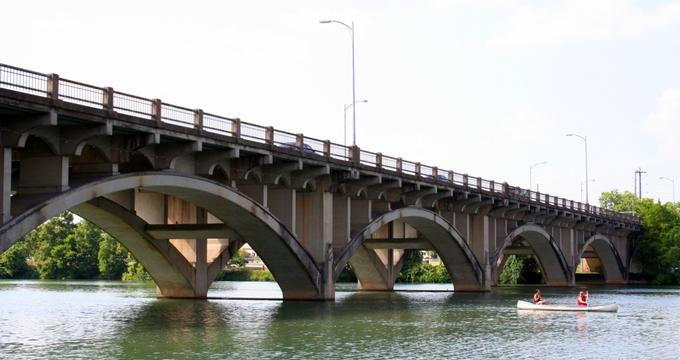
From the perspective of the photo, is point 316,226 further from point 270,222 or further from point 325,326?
point 325,326

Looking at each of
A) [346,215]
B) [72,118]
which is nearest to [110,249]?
[346,215]

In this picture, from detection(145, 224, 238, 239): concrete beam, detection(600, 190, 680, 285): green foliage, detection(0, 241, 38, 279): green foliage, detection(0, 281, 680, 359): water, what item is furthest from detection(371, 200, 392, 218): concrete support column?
detection(0, 241, 38, 279): green foliage

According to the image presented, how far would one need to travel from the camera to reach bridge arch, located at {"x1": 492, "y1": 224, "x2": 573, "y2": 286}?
96.8 metres

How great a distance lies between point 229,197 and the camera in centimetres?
4900

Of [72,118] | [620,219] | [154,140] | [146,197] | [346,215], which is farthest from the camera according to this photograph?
[620,219]

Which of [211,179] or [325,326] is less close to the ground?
[211,179]

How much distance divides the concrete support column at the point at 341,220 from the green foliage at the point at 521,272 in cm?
6450

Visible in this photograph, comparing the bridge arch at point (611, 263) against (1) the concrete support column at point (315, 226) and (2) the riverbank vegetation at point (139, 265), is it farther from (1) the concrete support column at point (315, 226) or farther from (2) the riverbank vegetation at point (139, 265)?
(1) the concrete support column at point (315, 226)

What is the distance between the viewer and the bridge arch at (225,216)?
118ft

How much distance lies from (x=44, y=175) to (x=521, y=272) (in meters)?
92.0

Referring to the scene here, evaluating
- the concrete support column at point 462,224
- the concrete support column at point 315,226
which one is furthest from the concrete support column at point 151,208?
the concrete support column at point 462,224

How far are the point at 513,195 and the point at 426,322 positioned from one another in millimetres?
42866

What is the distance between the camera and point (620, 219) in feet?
413

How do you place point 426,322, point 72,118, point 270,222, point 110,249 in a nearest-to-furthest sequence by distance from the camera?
point 72,118
point 426,322
point 270,222
point 110,249
